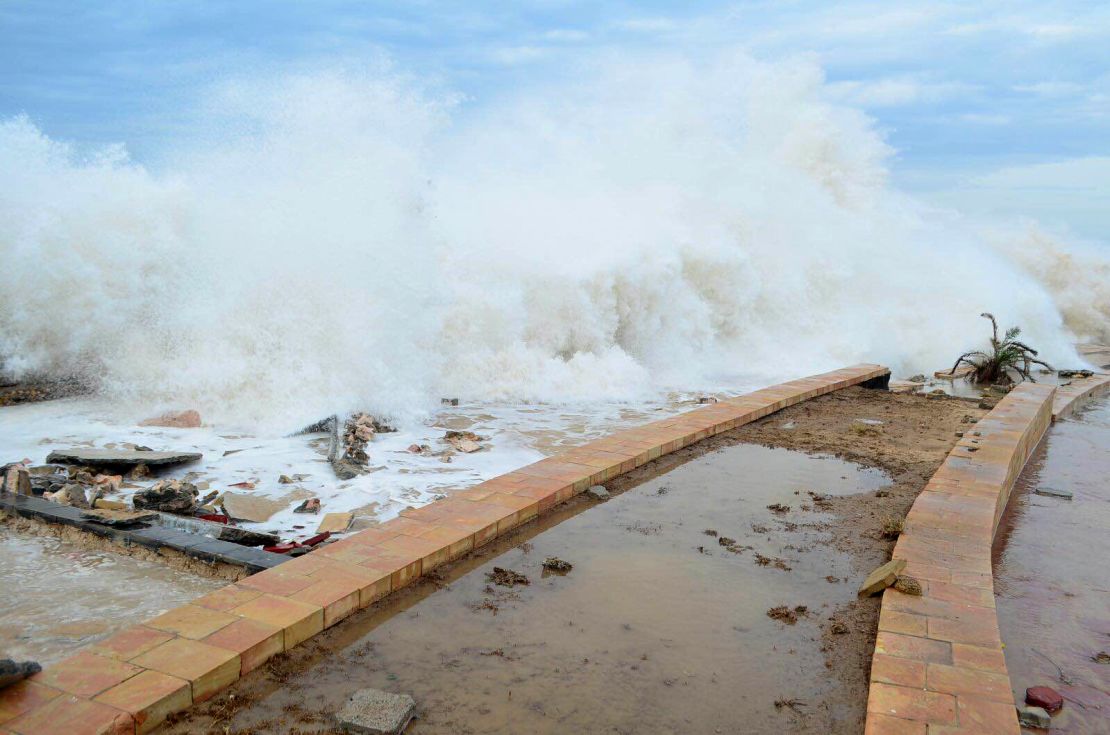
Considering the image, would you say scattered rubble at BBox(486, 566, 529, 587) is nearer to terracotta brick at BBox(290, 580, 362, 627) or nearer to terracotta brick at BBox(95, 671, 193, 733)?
terracotta brick at BBox(290, 580, 362, 627)

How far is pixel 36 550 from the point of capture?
12.9ft

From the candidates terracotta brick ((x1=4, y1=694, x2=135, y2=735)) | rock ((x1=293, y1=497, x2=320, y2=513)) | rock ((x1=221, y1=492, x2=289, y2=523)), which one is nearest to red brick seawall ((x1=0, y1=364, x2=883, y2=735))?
terracotta brick ((x1=4, y1=694, x2=135, y2=735))

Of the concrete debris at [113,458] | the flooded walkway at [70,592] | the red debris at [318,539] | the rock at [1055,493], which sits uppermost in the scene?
A: the concrete debris at [113,458]

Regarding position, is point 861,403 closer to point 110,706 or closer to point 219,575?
point 219,575

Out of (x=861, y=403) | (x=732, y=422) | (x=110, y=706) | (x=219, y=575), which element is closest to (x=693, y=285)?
(x=861, y=403)

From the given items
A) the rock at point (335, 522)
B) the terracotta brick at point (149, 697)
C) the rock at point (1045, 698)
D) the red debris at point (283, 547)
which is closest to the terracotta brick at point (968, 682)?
the rock at point (1045, 698)

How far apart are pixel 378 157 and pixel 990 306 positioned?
14.5 m

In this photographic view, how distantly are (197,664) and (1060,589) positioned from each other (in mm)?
3814

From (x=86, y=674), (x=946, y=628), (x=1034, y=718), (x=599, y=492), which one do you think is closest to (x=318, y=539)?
(x=599, y=492)

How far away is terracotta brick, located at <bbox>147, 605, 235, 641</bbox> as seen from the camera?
2703 mm

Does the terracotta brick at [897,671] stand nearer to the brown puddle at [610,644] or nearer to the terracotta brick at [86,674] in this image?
the brown puddle at [610,644]

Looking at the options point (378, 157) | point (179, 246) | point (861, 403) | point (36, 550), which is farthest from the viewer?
point (378, 157)

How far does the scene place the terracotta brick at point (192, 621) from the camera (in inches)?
106

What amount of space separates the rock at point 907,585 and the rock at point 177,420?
6.05m
